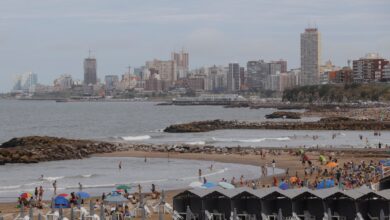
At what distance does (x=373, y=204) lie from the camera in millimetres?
20078

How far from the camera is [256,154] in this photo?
50.7 meters

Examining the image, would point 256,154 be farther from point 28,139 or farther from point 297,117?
point 297,117

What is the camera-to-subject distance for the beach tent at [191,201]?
70.3ft

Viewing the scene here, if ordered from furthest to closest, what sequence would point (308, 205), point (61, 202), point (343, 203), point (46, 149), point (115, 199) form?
point (46, 149), point (61, 202), point (115, 199), point (308, 205), point (343, 203)

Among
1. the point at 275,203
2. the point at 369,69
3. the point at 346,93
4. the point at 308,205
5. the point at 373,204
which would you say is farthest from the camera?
the point at 369,69

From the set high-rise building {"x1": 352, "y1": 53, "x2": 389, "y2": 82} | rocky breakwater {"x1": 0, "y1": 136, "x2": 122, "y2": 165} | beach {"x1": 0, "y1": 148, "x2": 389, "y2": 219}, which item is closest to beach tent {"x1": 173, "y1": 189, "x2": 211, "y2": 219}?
beach {"x1": 0, "y1": 148, "x2": 389, "y2": 219}

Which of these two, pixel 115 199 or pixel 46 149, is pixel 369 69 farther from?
pixel 115 199

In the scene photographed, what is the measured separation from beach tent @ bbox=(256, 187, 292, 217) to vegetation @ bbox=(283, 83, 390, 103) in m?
132

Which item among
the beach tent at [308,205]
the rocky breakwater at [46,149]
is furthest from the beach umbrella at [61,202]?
the rocky breakwater at [46,149]

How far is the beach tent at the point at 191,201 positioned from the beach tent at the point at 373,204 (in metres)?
4.14

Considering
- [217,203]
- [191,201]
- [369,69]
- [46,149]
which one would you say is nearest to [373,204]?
[217,203]

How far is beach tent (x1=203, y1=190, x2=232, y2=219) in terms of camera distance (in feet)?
69.7

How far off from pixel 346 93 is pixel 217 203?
142m

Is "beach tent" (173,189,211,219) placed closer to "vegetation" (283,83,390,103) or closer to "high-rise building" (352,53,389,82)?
"vegetation" (283,83,390,103)
